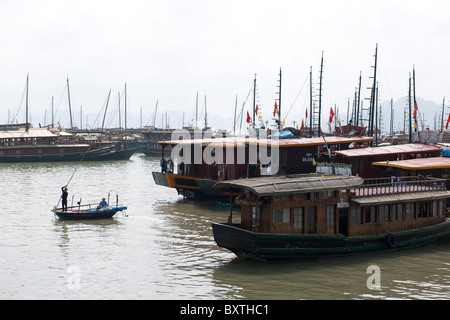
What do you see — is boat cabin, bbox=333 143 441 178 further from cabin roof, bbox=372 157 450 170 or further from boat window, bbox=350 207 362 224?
boat window, bbox=350 207 362 224

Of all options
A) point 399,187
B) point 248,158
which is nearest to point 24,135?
point 248,158

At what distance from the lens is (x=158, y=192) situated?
150 feet

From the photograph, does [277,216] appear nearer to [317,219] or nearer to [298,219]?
[298,219]

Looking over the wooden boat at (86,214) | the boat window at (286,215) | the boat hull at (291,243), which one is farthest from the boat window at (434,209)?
the wooden boat at (86,214)

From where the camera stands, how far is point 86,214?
30562 mm

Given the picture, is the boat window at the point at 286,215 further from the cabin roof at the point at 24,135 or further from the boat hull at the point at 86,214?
the cabin roof at the point at 24,135

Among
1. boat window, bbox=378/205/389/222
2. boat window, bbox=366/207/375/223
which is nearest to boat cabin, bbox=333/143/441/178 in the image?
boat window, bbox=378/205/389/222

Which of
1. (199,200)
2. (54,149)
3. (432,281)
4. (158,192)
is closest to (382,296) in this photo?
(432,281)

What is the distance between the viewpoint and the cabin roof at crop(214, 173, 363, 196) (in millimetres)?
20484

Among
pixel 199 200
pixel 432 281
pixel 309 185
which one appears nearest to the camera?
pixel 432 281

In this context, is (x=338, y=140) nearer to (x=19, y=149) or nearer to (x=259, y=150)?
(x=259, y=150)

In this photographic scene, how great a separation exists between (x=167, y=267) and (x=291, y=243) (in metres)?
4.62

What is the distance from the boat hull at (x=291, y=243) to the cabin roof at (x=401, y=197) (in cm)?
138
